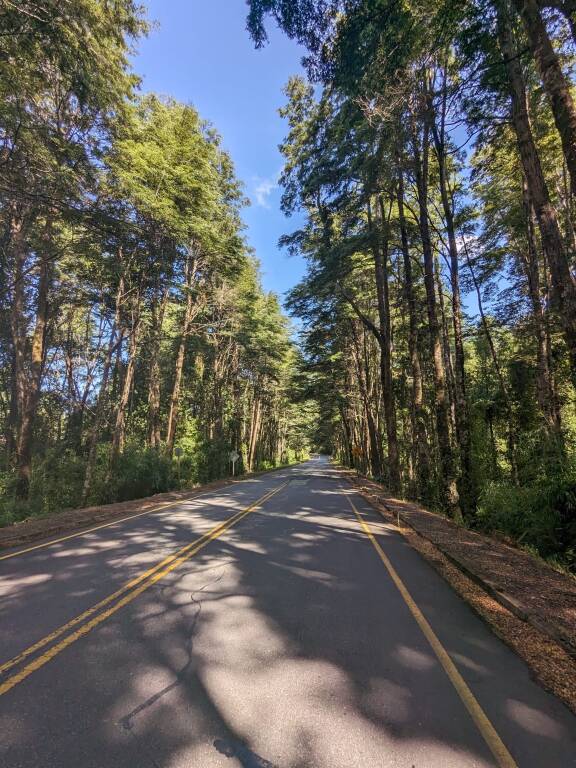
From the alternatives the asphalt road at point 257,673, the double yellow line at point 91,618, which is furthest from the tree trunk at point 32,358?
the double yellow line at point 91,618

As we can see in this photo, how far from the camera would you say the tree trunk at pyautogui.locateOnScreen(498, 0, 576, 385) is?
237 inches

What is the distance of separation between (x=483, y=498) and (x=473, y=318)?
1115 centimetres

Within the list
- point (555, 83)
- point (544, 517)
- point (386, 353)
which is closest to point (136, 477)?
point (386, 353)

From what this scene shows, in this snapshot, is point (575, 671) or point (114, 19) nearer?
point (575, 671)

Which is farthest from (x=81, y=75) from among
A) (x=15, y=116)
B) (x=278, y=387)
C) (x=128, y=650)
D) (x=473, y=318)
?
(x=278, y=387)

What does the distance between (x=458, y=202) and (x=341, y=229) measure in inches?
188

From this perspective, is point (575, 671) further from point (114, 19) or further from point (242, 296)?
point (242, 296)

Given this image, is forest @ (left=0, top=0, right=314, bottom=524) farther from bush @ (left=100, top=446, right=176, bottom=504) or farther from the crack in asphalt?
the crack in asphalt

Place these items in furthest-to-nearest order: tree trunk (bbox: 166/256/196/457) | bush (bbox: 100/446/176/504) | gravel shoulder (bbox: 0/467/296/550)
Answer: tree trunk (bbox: 166/256/196/457)
bush (bbox: 100/446/176/504)
gravel shoulder (bbox: 0/467/296/550)

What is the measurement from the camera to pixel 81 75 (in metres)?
8.80

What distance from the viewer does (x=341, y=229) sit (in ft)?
54.7

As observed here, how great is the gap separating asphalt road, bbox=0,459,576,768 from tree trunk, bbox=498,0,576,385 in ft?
14.8

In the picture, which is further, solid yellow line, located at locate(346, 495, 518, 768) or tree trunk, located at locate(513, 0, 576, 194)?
tree trunk, located at locate(513, 0, 576, 194)

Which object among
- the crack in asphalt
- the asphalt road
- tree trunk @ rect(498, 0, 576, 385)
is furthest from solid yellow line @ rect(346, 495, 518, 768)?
tree trunk @ rect(498, 0, 576, 385)
